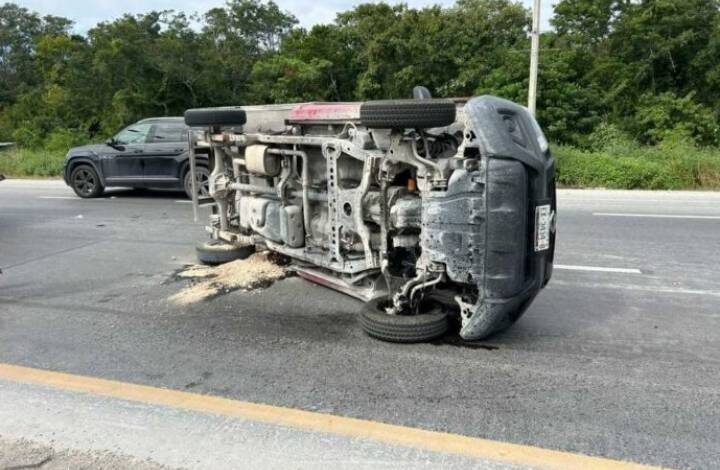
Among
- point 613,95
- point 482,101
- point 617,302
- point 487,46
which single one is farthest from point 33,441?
point 487,46

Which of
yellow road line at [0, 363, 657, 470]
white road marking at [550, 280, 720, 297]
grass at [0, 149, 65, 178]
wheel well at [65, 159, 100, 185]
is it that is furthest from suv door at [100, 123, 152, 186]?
white road marking at [550, 280, 720, 297]

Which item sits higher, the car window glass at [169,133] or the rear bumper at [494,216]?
the car window glass at [169,133]

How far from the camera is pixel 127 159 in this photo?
13.3 meters

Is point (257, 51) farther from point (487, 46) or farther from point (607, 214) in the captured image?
point (607, 214)

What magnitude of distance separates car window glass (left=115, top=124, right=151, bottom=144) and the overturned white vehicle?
7959 mm

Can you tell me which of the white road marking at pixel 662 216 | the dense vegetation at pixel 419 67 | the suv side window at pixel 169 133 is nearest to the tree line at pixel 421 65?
the dense vegetation at pixel 419 67

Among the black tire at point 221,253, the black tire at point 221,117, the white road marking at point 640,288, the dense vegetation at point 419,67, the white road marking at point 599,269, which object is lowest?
the white road marking at point 640,288

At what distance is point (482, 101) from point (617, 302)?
8.29 ft

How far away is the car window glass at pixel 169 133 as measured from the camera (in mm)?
13023

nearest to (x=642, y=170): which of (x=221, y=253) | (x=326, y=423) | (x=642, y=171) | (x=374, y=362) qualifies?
(x=642, y=171)

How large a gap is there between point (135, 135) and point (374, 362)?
1104 centimetres

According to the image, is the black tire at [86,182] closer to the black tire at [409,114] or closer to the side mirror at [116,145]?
the side mirror at [116,145]

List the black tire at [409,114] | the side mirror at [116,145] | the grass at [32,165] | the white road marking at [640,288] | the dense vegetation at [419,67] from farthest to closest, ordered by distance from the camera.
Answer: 1. the dense vegetation at [419,67]
2. the grass at [32,165]
3. the side mirror at [116,145]
4. the white road marking at [640,288]
5. the black tire at [409,114]

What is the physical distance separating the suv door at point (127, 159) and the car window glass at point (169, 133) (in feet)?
0.86
